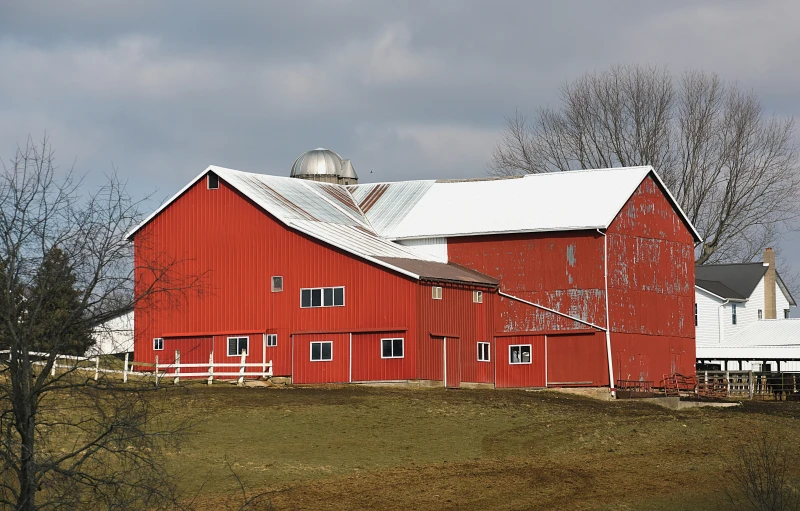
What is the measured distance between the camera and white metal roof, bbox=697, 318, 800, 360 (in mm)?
66812

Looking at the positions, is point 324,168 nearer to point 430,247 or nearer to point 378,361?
point 430,247

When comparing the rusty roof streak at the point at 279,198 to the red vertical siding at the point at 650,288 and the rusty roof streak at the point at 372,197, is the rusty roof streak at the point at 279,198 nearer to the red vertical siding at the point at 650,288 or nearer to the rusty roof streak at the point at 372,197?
the rusty roof streak at the point at 372,197

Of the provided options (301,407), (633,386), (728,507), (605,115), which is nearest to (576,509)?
(728,507)

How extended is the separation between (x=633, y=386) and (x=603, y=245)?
18.9ft

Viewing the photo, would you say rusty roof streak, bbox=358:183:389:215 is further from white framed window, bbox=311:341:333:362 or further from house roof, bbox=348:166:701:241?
white framed window, bbox=311:341:333:362

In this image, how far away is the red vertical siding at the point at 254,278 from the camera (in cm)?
4638

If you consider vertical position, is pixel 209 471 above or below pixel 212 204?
below

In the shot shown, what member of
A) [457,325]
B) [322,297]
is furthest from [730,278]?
[322,297]

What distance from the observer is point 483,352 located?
163ft

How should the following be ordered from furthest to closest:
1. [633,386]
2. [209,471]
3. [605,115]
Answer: [605,115]
[633,386]
[209,471]

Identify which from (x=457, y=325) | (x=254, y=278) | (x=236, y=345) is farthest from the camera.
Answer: (x=236, y=345)

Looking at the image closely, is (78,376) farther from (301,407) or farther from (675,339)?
(675,339)

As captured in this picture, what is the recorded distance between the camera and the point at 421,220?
54656mm

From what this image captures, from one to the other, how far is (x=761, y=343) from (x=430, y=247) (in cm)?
2520
